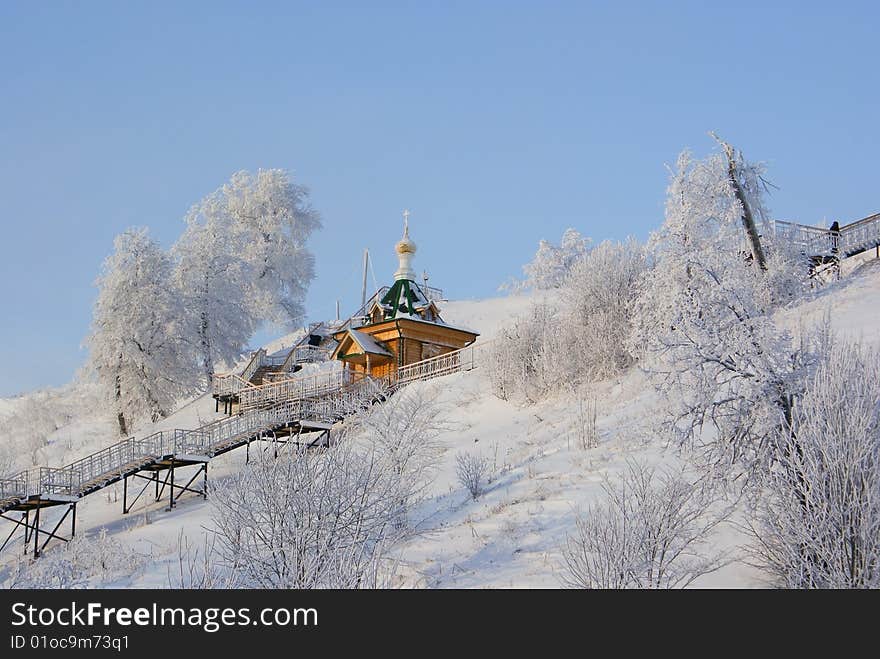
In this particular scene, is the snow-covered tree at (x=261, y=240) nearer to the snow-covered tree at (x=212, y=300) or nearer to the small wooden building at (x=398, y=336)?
the snow-covered tree at (x=212, y=300)

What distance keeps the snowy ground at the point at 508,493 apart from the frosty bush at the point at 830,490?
3.47 ft

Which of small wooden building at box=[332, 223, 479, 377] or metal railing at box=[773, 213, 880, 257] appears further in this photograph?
small wooden building at box=[332, 223, 479, 377]

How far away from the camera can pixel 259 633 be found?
32.4 ft

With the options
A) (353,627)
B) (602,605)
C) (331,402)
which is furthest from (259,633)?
(331,402)

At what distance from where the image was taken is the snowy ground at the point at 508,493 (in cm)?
1515

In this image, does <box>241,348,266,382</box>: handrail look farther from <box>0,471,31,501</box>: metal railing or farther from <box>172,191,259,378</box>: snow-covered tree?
<box>0,471,31,501</box>: metal railing

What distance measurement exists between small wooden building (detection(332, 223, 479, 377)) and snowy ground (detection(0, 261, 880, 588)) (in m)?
4.48

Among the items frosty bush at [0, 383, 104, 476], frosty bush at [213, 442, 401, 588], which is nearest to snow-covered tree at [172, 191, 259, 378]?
frosty bush at [0, 383, 104, 476]

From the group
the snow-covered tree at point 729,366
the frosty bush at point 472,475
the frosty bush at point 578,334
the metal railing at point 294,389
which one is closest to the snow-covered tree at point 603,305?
the frosty bush at point 578,334

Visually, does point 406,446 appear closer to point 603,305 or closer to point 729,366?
point 729,366

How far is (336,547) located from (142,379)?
A: 30.1 m

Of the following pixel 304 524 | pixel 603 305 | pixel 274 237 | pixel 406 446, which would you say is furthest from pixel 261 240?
pixel 304 524

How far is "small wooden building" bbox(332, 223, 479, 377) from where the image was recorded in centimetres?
3859

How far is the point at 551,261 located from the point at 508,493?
2100 inches
